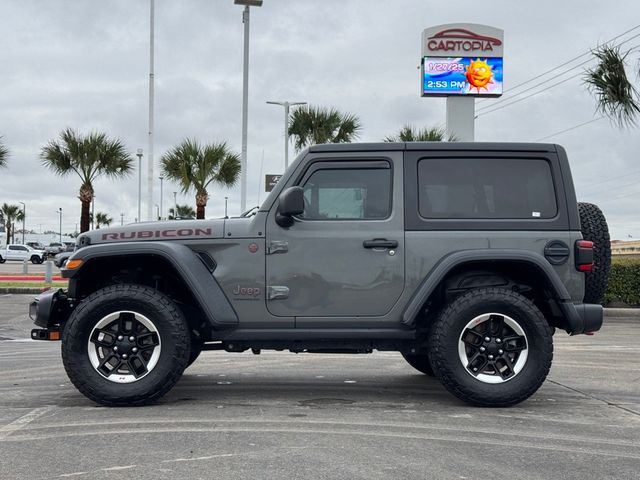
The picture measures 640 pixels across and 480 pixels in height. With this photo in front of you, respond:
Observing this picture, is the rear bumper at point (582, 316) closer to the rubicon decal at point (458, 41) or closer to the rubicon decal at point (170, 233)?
the rubicon decal at point (170, 233)

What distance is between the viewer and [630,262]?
1625 centimetres

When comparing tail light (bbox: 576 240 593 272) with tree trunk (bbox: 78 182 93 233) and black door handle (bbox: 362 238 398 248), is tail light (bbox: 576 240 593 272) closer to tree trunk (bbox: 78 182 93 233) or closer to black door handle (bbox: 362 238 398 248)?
black door handle (bbox: 362 238 398 248)

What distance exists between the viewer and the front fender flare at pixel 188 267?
552cm

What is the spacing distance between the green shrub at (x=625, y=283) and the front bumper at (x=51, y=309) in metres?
13.0

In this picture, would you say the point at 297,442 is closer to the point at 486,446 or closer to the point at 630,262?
the point at 486,446

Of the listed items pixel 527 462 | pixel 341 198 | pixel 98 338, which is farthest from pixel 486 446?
pixel 98 338

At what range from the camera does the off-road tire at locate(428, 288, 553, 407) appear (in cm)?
555

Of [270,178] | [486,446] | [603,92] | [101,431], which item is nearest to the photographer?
[486,446]

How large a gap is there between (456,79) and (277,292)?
31.8 meters

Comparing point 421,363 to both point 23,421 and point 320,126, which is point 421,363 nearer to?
point 23,421

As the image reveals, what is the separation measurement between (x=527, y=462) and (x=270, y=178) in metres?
18.3

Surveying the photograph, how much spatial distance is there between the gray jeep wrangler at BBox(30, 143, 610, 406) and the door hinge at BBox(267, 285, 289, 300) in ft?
0.08

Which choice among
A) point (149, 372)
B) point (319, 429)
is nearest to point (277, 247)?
point (149, 372)

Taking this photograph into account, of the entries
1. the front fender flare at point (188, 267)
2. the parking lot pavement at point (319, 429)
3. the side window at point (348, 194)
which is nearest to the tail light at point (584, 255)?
the parking lot pavement at point (319, 429)
